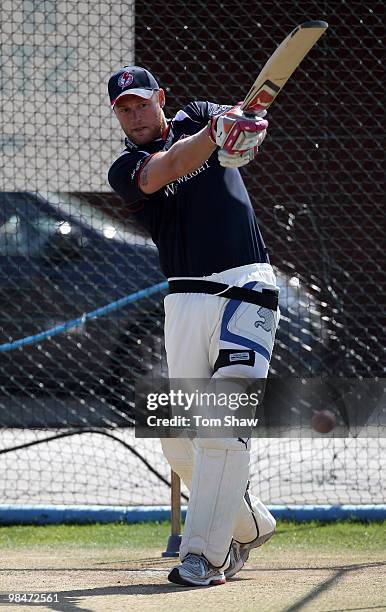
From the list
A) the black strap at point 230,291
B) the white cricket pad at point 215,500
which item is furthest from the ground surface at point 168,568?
the black strap at point 230,291

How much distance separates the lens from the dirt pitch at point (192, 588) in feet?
12.5

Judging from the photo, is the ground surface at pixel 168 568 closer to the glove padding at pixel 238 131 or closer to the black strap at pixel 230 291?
the black strap at pixel 230 291

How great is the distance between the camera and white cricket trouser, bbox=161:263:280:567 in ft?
13.6

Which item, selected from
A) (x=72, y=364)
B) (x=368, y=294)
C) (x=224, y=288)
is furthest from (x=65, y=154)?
(x=224, y=288)

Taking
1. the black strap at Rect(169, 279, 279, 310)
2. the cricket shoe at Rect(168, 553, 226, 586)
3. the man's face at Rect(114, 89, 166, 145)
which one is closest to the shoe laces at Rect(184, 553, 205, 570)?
the cricket shoe at Rect(168, 553, 226, 586)

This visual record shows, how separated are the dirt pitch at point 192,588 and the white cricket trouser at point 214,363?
0.69 ft

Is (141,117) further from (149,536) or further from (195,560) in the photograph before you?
(149,536)

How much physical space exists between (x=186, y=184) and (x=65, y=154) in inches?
119

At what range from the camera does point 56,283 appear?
7.77 metres

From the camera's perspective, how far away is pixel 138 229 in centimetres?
795

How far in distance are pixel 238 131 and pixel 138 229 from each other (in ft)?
13.9

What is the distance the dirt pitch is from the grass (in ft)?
0.71

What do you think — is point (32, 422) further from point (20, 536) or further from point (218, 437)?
point (218, 437)

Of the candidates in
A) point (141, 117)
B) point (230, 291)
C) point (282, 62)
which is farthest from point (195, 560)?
point (282, 62)
